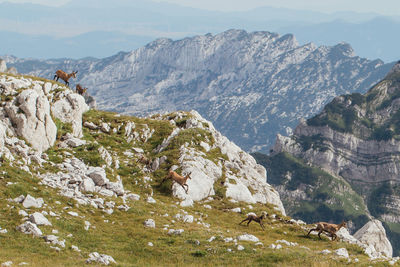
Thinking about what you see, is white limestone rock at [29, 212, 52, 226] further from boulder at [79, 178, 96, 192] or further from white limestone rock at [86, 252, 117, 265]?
boulder at [79, 178, 96, 192]

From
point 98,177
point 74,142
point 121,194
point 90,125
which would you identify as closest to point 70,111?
point 90,125

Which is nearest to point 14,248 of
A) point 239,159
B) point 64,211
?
point 64,211

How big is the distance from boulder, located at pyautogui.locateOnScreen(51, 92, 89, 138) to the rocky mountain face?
0.52 feet

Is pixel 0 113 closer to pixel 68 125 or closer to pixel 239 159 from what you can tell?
pixel 68 125

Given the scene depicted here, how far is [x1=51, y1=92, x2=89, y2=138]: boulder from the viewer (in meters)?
52.3

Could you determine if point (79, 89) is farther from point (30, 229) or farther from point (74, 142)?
point (30, 229)

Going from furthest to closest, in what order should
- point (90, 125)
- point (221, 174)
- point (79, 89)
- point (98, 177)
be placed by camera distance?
point (79, 89) < point (90, 125) < point (221, 174) < point (98, 177)

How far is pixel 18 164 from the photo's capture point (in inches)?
1435

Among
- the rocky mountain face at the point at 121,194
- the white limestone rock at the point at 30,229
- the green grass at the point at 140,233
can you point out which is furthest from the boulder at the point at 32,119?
the white limestone rock at the point at 30,229

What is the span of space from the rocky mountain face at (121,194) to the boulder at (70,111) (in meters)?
0.16

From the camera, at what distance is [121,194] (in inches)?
1583

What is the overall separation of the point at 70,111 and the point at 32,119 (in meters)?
10.6

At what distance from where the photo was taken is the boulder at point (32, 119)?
42219mm

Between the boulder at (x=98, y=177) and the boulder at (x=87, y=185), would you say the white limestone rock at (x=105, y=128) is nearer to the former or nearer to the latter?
the boulder at (x=98, y=177)
